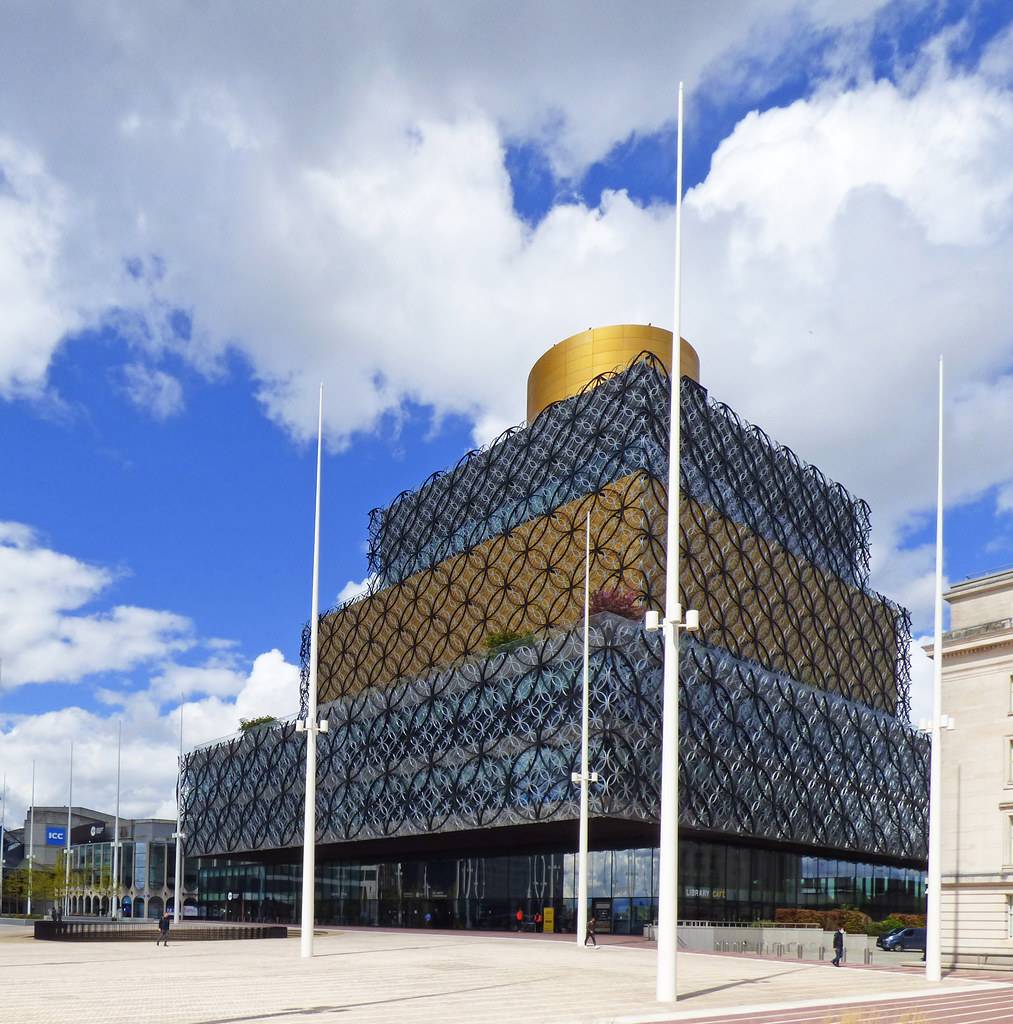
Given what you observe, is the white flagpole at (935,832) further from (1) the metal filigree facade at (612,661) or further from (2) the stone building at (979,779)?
(1) the metal filigree facade at (612,661)

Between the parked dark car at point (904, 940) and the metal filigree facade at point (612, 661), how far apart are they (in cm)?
1071

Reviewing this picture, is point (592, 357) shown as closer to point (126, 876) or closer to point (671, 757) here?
point (671, 757)

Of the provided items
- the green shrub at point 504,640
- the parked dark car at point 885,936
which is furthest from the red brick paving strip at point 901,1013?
the green shrub at point 504,640

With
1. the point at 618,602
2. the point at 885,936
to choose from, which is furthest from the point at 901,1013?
the point at 618,602

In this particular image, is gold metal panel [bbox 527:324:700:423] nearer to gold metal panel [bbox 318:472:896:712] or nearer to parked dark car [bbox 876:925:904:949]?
gold metal panel [bbox 318:472:896:712]

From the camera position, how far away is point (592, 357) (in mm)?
93188

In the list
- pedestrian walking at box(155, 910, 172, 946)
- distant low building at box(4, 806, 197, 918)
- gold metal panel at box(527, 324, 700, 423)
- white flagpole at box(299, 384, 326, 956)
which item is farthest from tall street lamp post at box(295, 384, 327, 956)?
distant low building at box(4, 806, 197, 918)

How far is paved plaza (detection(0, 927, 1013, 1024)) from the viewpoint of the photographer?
23.8 meters

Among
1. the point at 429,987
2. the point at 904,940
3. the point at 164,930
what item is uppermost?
the point at 429,987

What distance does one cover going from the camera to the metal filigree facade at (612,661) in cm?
6888

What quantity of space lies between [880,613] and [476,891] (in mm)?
37981

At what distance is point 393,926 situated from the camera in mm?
92500

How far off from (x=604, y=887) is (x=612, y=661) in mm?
17916

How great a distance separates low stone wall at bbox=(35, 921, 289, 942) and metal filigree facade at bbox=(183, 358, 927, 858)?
16115 millimetres
